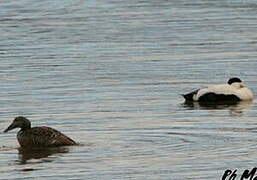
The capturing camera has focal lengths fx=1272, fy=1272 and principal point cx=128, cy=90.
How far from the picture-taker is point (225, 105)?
2202cm

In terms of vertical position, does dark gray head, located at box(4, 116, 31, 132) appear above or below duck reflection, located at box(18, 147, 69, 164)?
above

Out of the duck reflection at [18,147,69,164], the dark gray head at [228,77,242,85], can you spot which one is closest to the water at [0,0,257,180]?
the duck reflection at [18,147,69,164]

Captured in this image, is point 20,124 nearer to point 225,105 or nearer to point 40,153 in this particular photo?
point 40,153

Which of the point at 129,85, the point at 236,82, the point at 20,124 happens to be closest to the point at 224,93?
the point at 236,82

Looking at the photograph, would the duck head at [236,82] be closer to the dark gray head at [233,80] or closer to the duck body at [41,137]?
the dark gray head at [233,80]

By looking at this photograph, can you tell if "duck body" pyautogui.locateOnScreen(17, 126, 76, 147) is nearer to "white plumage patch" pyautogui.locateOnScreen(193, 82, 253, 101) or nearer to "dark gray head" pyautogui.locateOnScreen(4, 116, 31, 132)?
"dark gray head" pyautogui.locateOnScreen(4, 116, 31, 132)

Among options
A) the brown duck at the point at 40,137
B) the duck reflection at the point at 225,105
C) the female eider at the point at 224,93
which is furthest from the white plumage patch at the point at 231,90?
the brown duck at the point at 40,137

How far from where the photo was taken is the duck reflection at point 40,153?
1634 cm

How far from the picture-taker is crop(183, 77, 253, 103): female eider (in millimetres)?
21906

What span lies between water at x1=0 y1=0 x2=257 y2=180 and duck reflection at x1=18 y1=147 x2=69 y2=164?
4 centimetres

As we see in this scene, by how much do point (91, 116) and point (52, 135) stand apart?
267 centimetres

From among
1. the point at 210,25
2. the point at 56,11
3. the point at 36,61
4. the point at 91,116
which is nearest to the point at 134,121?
the point at 91,116

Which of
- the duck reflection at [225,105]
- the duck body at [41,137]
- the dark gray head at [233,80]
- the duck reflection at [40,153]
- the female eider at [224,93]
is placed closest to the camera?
the duck reflection at [40,153]

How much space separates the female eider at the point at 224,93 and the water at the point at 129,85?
42cm
